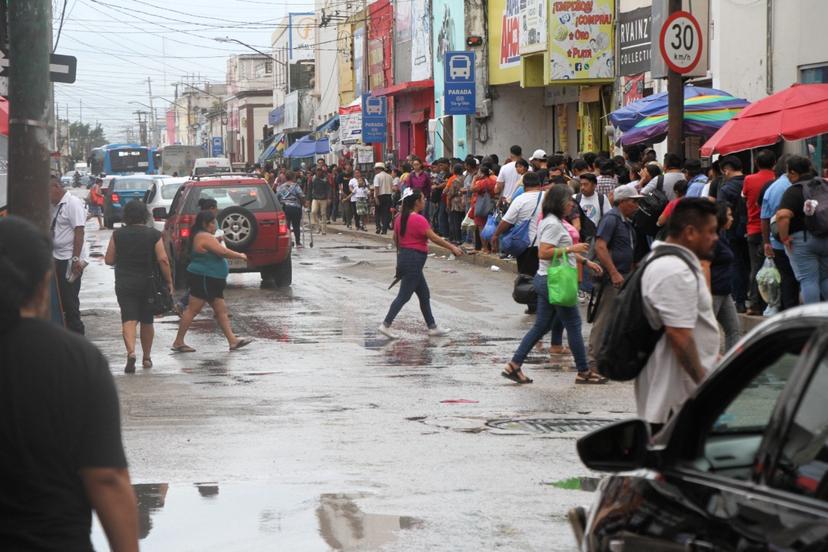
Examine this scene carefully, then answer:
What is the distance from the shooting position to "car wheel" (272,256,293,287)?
21703 millimetres

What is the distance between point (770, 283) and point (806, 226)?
1.10 meters

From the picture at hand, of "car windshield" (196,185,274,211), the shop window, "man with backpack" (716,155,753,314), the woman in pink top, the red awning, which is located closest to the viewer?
"man with backpack" (716,155,753,314)

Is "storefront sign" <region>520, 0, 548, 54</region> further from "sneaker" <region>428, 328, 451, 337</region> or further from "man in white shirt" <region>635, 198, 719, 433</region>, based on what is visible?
"man in white shirt" <region>635, 198, 719, 433</region>

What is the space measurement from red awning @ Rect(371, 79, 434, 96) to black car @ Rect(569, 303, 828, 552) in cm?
3875

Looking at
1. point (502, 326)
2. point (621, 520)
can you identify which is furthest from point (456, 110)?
point (621, 520)

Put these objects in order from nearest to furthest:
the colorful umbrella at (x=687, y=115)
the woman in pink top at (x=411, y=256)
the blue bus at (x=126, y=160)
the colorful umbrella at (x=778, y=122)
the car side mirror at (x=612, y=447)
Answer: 1. the car side mirror at (x=612, y=447)
2. the colorful umbrella at (x=778, y=122)
3. the woman in pink top at (x=411, y=256)
4. the colorful umbrella at (x=687, y=115)
5. the blue bus at (x=126, y=160)

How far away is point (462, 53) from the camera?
34.5 m

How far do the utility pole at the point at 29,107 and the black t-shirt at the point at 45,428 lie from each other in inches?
256

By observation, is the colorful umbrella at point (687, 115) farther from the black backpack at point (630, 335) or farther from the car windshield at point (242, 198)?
the black backpack at point (630, 335)

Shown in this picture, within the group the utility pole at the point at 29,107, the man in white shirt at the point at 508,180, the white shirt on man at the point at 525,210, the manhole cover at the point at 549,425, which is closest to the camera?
the utility pole at the point at 29,107

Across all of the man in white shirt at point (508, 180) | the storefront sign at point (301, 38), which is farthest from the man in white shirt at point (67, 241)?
the storefront sign at point (301, 38)

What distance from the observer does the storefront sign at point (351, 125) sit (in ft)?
161

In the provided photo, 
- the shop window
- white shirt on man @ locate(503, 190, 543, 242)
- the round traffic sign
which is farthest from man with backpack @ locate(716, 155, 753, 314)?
the shop window

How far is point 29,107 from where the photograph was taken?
977 centimetres
